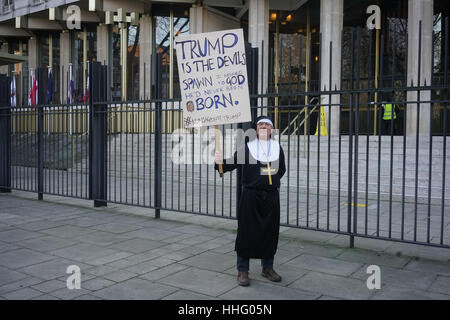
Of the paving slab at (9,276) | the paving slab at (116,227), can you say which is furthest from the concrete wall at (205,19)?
the paving slab at (9,276)

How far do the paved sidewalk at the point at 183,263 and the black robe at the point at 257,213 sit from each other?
0.38 m

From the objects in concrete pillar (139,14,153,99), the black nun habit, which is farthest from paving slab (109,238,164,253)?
concrete pillar (139,14,153,99)

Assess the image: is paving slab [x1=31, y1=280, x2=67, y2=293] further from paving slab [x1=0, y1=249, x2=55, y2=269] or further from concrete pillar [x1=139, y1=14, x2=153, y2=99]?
concrete pillar [x1=139, y1=14, x2=153, y2=99]

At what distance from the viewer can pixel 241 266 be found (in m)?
4.33

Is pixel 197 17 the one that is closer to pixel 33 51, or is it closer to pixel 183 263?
pixel 33 51

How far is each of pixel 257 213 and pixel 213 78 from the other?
6.75 feet

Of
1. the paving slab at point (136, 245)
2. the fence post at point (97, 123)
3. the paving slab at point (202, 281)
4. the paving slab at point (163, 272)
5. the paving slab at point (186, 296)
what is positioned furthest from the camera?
the fence post at point (97, 123)

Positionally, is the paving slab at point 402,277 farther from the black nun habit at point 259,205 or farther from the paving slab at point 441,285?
the black nun habit at point 259,205

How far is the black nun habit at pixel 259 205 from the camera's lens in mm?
4324

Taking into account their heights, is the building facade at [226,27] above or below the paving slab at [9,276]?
above

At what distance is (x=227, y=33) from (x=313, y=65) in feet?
50.4

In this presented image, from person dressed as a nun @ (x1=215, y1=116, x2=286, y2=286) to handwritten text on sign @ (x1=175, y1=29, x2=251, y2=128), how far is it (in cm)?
91
